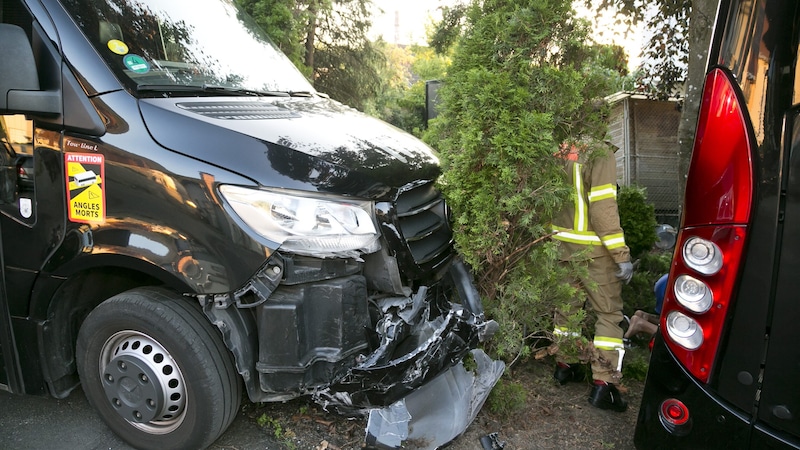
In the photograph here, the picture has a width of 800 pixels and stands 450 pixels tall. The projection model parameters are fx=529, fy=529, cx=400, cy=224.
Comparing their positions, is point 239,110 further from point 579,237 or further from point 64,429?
point 579,237

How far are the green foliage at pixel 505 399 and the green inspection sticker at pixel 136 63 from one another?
2491mm

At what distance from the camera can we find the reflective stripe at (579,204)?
3352mm

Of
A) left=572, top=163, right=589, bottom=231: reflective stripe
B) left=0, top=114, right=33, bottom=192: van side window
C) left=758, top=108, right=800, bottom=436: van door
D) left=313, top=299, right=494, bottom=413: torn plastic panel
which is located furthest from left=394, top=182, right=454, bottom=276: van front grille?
left=0, top=114, right=33, bottom=192: van side window

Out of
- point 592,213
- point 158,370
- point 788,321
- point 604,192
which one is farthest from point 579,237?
point 158,370

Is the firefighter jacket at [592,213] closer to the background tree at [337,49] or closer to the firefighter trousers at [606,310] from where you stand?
the firefighter trousers at [606,310]

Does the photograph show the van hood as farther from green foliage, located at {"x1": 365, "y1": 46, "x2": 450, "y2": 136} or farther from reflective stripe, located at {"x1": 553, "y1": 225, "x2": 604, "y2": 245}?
green foliage, located at {"x1": 365, "y1": 46, "x2": 450, "y2": 136}

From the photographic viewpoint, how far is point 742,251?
1.76 metres

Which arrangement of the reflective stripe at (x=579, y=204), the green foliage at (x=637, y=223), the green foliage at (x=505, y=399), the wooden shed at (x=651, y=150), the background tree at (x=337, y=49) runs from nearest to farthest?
1. the green foliage at (x=505, y=399)
2. the reflective stripe at (x=579, y=204)
3. the green foliage at (x=637, y=223)
4. the background tree at (x=337, y=49)
5. the wooden shed at (x=651, y=150)

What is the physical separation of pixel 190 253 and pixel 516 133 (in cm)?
170

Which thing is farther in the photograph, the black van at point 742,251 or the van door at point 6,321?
the van door at point 6,321

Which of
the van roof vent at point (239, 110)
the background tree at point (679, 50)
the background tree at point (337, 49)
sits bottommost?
the van roof vent at point (239, 110)

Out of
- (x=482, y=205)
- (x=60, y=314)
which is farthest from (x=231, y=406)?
(x=482, y=205)

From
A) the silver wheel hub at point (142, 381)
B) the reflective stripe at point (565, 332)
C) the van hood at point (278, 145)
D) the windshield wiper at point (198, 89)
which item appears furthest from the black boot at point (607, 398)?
the windshield wiper at point (198, 89)

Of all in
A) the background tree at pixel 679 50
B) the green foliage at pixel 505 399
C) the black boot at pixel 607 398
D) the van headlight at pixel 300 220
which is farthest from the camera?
the background tree at pixel 679 50
